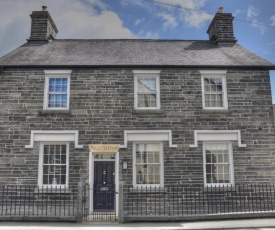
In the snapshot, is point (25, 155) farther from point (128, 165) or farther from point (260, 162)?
point (260, 162)

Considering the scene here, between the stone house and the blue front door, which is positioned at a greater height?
the stone house

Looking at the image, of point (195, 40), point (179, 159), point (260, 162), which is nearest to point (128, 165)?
point (179, 159)

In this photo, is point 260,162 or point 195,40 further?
point 195,40

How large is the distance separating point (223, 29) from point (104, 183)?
9938 mm

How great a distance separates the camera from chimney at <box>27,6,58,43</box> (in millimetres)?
16266

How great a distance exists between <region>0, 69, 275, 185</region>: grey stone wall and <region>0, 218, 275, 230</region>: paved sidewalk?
2.78 metres

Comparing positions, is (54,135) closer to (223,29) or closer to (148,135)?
(148,135)

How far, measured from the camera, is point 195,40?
17.5m

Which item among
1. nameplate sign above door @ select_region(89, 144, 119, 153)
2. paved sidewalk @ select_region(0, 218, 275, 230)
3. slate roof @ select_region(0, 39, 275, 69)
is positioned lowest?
paved sidewalk @ select_region(0, 218, 275, 230)

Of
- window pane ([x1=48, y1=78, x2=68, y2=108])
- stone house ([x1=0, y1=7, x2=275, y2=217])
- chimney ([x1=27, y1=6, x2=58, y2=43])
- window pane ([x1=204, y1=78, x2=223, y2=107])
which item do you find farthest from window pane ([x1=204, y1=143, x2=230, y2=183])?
chimney ([x1=27, y1=6, x2=58, y2=43])

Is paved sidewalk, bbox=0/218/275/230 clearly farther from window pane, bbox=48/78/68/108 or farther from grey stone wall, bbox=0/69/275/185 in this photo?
window pane, bbox=48/78/68/108

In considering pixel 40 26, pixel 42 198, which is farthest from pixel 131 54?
pixel 42 198

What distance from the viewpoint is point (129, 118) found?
13.5 meters

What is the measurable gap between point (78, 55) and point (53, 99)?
260 centimetres
